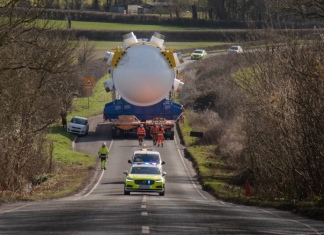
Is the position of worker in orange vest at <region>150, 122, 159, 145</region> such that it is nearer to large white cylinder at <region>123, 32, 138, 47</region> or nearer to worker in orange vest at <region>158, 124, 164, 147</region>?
worker in orange vest at <region>158, 124, 164, 147</region>

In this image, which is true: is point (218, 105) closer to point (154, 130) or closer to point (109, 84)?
point (109, 84)

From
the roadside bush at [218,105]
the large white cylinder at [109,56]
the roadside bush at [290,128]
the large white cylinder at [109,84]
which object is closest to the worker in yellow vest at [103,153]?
the roadside bush at [218,105]

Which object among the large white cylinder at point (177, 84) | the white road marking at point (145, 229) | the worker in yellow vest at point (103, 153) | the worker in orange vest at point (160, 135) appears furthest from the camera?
the large white cylinder at point (177, 84)

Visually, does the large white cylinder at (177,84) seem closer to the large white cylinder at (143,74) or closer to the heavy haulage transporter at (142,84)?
the heavy haulage transporter at (142,84)

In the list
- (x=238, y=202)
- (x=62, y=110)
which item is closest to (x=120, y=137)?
(x=62, y=110)

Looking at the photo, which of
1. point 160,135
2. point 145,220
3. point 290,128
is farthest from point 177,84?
A: point 145,220

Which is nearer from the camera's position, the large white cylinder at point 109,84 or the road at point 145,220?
the road at point 145,220

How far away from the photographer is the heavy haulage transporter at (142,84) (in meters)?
49.8

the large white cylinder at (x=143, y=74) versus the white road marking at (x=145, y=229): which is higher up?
the large white cylinder at (x=143, y=74)

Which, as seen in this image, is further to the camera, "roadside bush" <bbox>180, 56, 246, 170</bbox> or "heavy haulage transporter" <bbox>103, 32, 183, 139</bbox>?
"heavy haulage transporter" <bbox>103, 32, 183, 139</bbox>

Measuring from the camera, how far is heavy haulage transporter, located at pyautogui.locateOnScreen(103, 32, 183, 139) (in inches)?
1959

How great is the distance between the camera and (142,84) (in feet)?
164

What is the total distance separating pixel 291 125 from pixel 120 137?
2669 cm

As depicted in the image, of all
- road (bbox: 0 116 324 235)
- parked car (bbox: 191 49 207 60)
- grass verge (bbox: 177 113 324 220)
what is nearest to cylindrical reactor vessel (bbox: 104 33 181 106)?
grass verge (bbox: 177 113 324 220)
